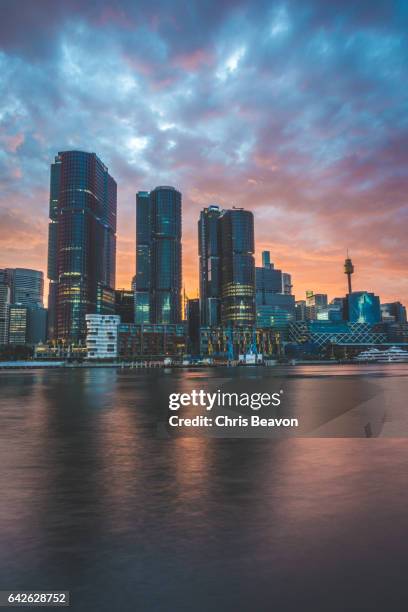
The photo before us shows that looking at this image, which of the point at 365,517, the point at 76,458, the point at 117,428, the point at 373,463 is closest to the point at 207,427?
the point at 117,428

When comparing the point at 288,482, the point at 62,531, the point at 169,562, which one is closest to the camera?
the point at 169,562

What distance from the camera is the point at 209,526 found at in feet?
38.7

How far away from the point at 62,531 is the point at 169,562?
3406mm

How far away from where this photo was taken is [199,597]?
8164 millimetres

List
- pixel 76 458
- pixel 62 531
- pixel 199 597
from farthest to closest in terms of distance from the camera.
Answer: pixel 76 458 < pixel 62 531 < pixel 199 597

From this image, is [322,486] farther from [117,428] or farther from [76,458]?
[117,428]

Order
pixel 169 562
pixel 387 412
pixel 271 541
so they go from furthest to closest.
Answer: pixel 387 412, pixel 271 541, pixel 169 562

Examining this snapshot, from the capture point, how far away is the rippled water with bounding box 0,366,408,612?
842cm

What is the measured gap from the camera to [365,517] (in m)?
12.5

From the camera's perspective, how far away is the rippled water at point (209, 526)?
27.6 feet

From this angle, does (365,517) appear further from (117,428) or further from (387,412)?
(387,412)

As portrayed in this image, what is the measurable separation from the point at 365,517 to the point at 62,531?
7799 millimetres

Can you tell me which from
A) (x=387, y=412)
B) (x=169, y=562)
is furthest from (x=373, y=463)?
(x=387, y=412)

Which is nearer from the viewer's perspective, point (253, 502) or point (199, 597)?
point (199, 597)
